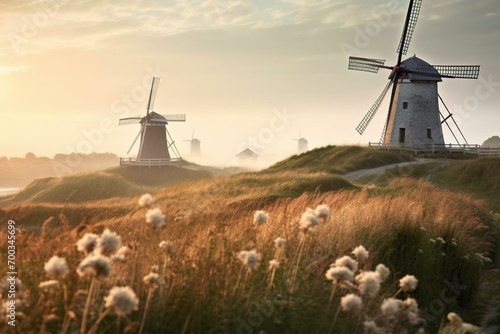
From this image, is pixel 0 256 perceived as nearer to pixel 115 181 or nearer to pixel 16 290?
pixel 16 290

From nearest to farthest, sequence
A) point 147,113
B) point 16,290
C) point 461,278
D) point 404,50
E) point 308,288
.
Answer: point 16,290 → point 308,288 → point 461,278 → point 404,50 → point 147,113

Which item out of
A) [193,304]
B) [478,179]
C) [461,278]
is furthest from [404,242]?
[478,179]

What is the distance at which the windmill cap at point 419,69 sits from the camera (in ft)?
152

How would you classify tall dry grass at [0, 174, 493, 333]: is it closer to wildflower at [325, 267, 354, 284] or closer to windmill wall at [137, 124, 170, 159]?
wildflower at [325, 267, 354, 284]

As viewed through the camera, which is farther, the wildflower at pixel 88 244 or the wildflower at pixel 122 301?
the wildflower at pixel 88 244

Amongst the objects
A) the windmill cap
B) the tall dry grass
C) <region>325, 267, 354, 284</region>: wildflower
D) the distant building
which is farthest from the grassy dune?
the distant building

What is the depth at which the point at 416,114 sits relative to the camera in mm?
46188

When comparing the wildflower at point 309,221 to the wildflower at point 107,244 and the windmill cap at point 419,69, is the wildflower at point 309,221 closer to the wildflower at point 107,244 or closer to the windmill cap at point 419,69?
the wildflower at point 107,244

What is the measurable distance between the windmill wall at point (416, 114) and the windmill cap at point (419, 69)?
394 millimetres

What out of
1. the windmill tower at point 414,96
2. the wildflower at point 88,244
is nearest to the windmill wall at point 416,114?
the windmill tower at point 414,96

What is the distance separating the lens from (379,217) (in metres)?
10.2

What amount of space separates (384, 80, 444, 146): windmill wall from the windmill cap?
394mm

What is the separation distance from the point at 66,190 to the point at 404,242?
38.9 meters

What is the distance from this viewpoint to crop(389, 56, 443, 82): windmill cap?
46241 mm
